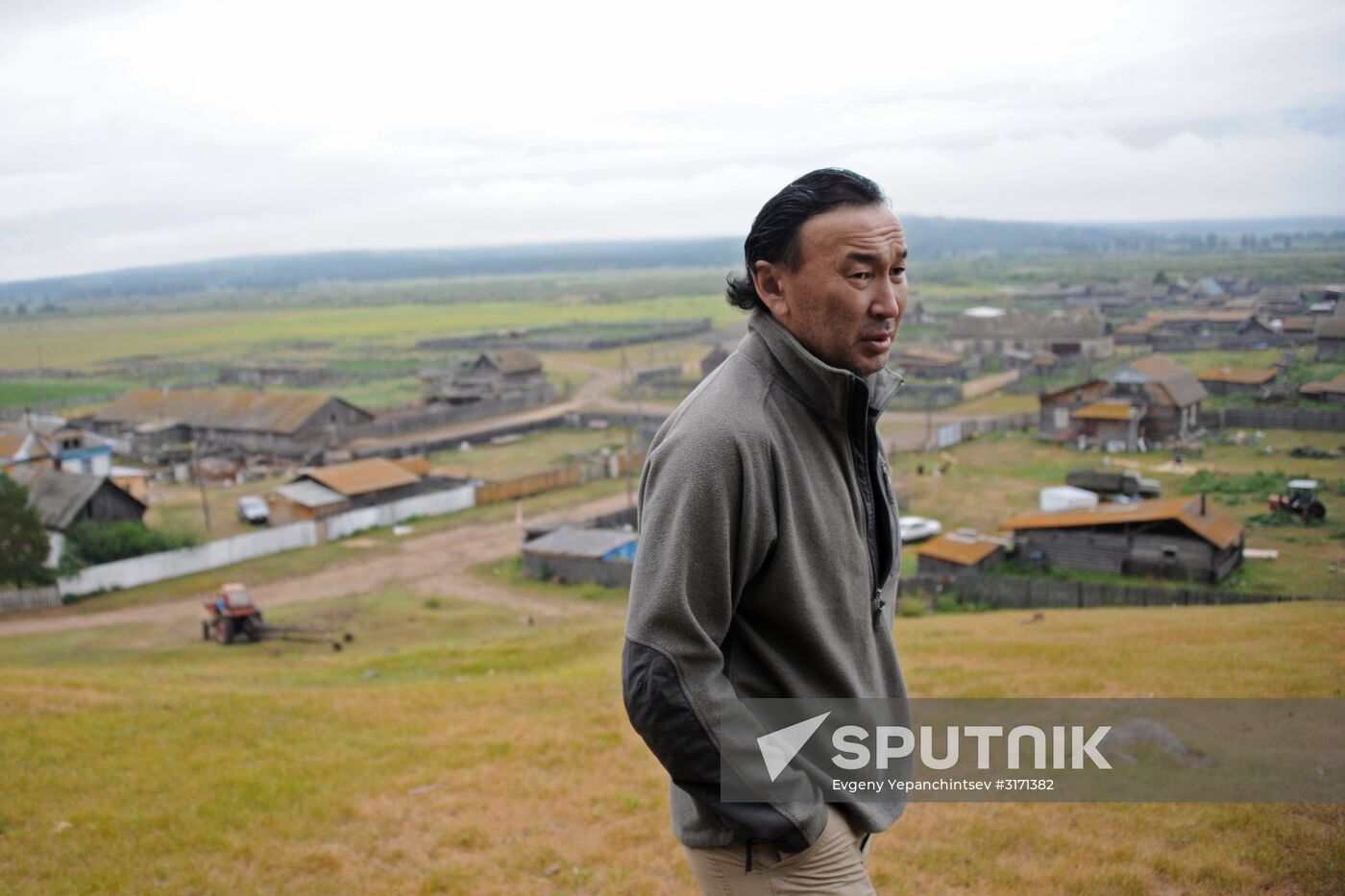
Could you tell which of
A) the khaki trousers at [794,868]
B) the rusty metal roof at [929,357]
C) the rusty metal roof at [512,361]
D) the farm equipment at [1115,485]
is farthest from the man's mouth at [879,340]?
the rusty metal roof at [512,361]

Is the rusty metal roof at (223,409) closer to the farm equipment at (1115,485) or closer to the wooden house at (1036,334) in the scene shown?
the farm equipment at (1115,485)

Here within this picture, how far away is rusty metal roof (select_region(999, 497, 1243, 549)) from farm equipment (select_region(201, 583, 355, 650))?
52.9ft

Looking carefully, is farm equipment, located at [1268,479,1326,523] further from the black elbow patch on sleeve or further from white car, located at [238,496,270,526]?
white car, located at [238,496,270,526]

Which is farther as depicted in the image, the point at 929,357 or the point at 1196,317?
the point at 1196,317

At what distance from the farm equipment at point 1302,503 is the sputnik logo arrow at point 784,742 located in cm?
2752

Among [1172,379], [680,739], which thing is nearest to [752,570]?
[680,739]

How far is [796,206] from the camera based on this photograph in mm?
2596

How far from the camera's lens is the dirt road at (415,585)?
2345 centimetres

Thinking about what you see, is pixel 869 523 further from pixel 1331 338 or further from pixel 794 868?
pixel 1331 338

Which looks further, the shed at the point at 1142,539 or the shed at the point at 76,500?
the shed at the point at 76,500

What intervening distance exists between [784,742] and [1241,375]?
49.6 metres

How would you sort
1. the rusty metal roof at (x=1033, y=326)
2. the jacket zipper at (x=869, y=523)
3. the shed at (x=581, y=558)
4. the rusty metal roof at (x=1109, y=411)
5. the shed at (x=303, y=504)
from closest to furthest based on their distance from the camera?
the jacket zipper at (x=869, y=523)
the shed at (x=581, y=558)
the shed at (x=303, y=504)
the rusty metal roof at (x=1109, y=411)
the rusty metal roof at (x=1033, y=326)

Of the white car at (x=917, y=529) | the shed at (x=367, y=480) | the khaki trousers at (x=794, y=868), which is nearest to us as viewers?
the khaki trousers at (x=794, y=868)

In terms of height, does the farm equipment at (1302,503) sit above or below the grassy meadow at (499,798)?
below
